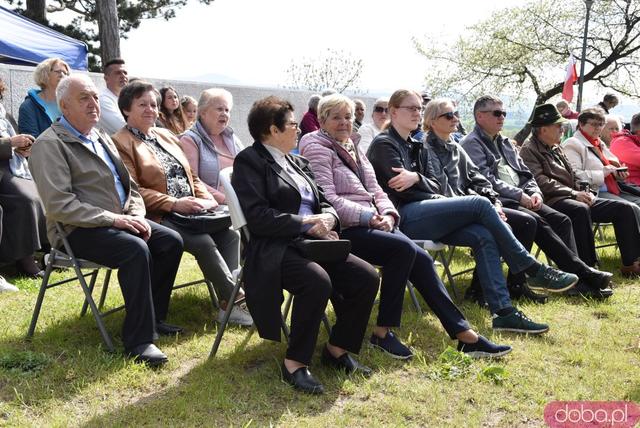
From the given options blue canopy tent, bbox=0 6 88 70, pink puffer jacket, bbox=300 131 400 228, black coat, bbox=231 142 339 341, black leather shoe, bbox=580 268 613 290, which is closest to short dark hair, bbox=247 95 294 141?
black coat, bbox=231 142 339 341

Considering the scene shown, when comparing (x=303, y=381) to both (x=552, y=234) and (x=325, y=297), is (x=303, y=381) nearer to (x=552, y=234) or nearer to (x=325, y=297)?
(x=325, y=297)

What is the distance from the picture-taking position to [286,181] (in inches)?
149

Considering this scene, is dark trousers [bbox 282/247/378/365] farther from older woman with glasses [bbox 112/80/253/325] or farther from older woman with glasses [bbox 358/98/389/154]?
older woman with glasses [bbox 358/98/389/154]

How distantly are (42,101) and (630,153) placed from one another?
605 cm

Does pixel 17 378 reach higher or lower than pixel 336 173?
lower

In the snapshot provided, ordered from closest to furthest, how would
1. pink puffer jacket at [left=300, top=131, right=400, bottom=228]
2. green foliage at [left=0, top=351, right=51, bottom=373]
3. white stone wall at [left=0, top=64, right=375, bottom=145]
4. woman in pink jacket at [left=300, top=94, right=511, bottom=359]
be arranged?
green foliage at [left=0, top=351, right=51, bottom=373]
woman in pink jacket at [left=300, top=94, right=511, bottom=359]
pink puffer jacket at [left=300, top=131, right=400, bottom=228]
white stone wall at [left=0, top=64, right=375, bottom=145]

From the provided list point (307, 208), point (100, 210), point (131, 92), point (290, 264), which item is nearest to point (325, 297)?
point (290, 264)

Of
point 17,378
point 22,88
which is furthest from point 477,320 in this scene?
point 22,88

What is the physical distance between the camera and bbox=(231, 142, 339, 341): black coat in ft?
11.8

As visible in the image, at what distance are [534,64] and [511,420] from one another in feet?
84.0

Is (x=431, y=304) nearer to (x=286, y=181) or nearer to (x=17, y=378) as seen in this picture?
(x=286, y=181)

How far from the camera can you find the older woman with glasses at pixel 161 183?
449cm

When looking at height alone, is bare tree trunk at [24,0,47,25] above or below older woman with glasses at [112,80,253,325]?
above

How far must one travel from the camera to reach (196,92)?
11.0 metres
